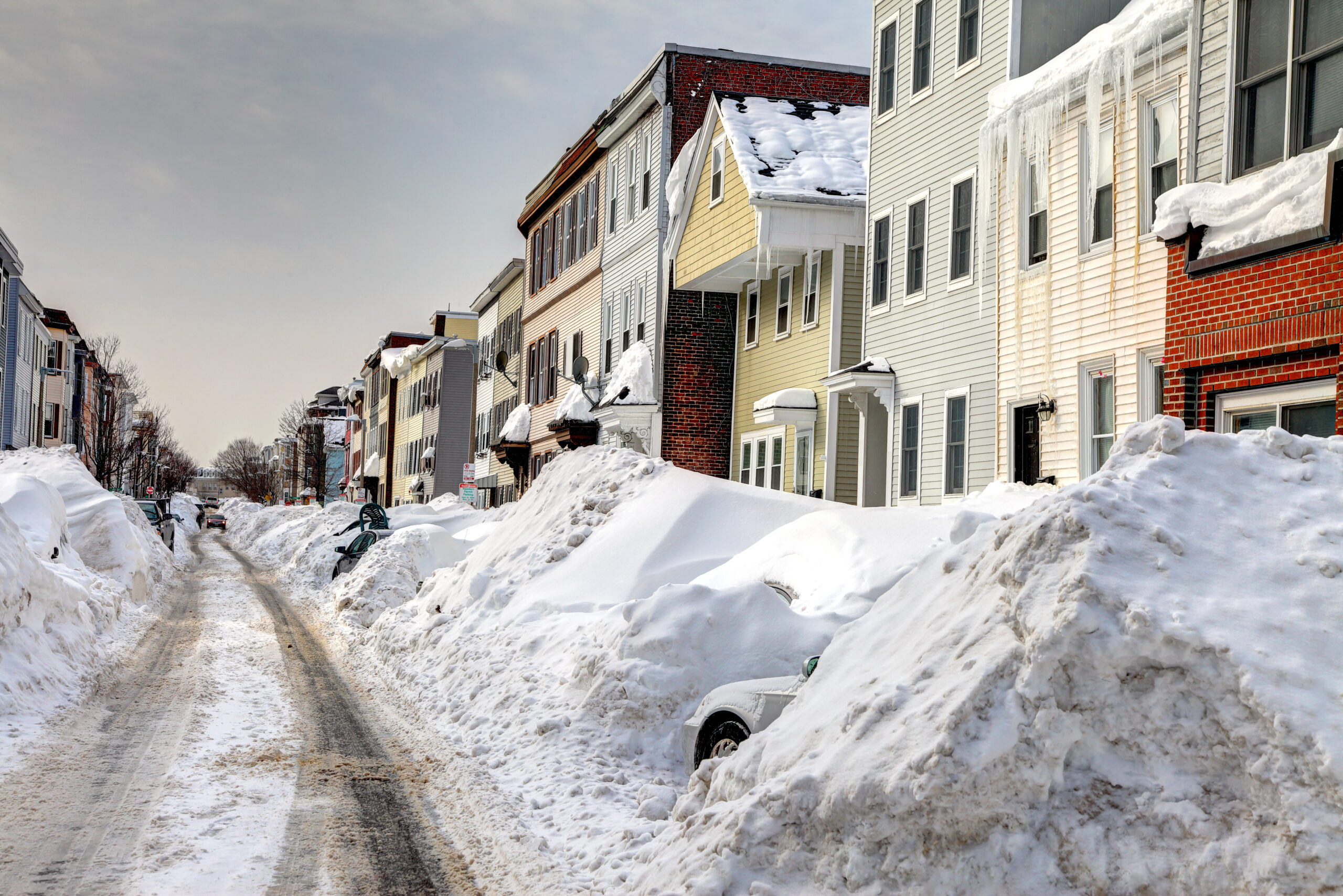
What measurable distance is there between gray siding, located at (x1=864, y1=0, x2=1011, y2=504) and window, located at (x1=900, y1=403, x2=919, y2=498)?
0.39ft

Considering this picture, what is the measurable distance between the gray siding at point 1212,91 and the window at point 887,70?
8.09 m

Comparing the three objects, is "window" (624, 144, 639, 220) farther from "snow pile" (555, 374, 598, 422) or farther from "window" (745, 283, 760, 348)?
"window" (745, 283, 760, 348)

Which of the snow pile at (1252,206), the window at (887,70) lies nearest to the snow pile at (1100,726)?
the snow pile at (1252,206)

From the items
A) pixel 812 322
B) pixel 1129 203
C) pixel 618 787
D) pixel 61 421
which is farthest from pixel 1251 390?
pixel 61 421

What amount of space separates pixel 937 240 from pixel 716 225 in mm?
6172

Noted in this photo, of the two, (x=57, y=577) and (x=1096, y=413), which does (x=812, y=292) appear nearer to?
(x=1096, y=413)

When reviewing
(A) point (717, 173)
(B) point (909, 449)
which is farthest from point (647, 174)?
(B) point (909, 449)

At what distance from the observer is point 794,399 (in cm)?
2106

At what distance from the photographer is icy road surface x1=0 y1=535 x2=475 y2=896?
568 cm

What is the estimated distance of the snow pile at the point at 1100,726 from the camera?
4121mm

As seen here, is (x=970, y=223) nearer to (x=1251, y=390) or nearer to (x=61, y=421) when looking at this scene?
(x=1251, y=390)

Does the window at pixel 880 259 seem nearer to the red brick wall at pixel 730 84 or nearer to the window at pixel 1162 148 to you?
the window at pixel 1162 148

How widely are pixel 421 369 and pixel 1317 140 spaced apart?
53042 mm

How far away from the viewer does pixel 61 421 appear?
6756 centimetres
